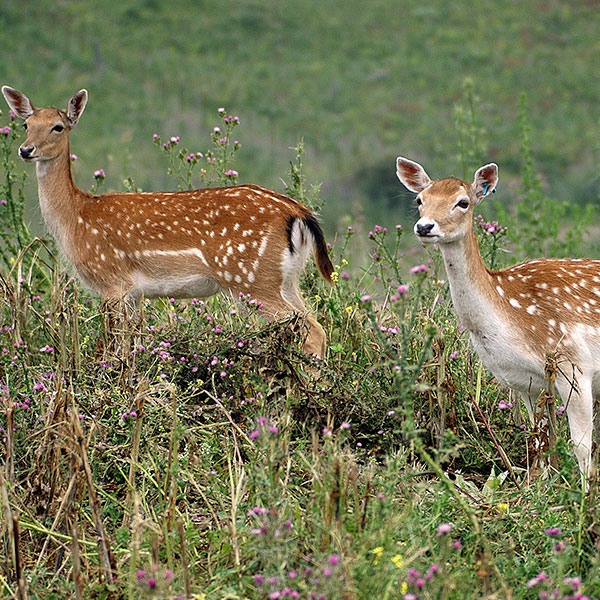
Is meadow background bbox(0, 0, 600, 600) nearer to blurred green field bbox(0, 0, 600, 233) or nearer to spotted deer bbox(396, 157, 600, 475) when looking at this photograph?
spotted deer bbox(396, 157, 600, 475)

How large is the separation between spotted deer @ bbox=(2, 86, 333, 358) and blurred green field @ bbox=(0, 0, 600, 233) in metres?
13.3

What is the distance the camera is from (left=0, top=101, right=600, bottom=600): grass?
330cm

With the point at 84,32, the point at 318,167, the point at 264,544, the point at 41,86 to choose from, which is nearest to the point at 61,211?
the point at 264,544

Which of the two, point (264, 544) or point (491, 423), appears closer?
point (264, 544)

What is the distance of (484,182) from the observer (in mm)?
5207

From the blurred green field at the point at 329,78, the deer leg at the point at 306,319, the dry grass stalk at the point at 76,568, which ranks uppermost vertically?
the dry grass stalk at the point at 76,568

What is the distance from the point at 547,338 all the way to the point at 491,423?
52cm

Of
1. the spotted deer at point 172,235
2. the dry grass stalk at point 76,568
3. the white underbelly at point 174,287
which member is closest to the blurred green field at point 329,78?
the spotted deer at point 172,235

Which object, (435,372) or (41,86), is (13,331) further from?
(41,86)

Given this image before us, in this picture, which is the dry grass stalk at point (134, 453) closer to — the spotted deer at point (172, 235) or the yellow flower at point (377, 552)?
the yellow flower at point (377, 552)

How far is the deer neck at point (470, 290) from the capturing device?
494 cm

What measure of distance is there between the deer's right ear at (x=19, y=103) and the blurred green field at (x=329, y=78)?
13.1 meters

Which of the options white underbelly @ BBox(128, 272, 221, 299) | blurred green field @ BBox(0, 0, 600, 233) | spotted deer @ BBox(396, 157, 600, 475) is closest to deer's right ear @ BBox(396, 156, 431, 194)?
spotted deer @ BBox(396, 157, 600, 475)

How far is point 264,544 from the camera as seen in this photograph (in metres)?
3.21
